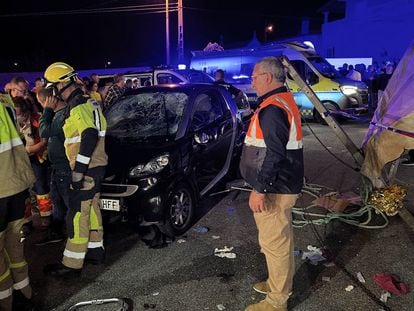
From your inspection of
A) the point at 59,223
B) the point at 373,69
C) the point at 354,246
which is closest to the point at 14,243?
the point at 59,223

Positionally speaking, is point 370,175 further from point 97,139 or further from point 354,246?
point 97,139

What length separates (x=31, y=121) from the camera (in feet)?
17.5

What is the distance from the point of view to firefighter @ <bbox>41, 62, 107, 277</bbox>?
390 cm

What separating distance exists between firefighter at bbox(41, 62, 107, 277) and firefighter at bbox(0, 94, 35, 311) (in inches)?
23.5

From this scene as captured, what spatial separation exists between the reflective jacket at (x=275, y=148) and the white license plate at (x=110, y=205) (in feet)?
6.20

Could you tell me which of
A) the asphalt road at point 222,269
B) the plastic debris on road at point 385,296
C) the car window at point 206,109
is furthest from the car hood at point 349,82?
the plastic debris on road at point 385,296

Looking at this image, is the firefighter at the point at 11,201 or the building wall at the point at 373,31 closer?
the firefighter at the point at 11,201

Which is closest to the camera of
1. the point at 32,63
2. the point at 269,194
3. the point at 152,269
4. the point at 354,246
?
the point at 269,194

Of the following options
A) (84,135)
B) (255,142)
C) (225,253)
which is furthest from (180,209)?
(255,142)

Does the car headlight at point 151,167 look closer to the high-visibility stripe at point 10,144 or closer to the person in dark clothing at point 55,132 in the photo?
the person in dark clothing at point 55,132

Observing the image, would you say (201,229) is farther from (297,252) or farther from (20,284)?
(20,284)

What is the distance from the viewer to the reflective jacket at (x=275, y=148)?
3.06 m

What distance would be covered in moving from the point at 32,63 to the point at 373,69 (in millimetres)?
30950

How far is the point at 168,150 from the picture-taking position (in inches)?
195
